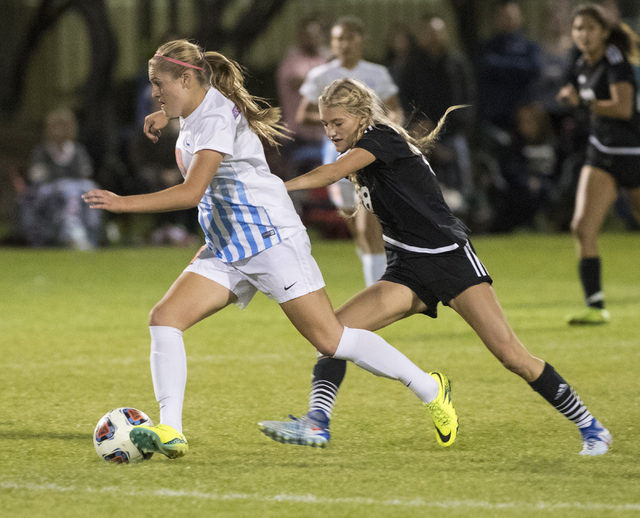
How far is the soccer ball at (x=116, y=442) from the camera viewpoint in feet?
14.7

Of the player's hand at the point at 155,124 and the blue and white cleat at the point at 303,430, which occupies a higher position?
the player's hand at the point at 155,124

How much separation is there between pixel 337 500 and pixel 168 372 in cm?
98

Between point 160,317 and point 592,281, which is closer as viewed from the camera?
point 160,317

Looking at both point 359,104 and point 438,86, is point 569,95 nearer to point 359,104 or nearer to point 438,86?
point 359,104

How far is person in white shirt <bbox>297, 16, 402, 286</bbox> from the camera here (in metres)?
8.16

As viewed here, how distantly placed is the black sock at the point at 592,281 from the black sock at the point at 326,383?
378 cm

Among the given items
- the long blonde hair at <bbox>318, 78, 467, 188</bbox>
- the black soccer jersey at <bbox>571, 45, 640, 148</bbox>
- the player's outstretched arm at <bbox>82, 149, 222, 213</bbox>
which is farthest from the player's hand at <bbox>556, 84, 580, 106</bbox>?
the player's outstretched arm at <bbox>82, 149, 222, 213</bbox>

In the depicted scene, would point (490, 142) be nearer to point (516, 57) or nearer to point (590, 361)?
point (516, 57)

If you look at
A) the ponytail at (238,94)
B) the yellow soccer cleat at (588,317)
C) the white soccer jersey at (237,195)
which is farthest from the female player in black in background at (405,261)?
the yellow soccer cleat at (588,317)

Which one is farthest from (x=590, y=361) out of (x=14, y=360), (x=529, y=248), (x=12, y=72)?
(x=12, y=72)

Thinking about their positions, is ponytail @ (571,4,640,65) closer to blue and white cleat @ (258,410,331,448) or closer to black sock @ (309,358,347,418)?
black sock @ (309,358,347,418)

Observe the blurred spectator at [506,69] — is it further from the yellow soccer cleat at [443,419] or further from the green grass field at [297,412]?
the yellow soccer cleat at [443,419]

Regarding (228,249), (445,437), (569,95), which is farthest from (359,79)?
(445,437)

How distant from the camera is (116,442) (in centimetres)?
448
